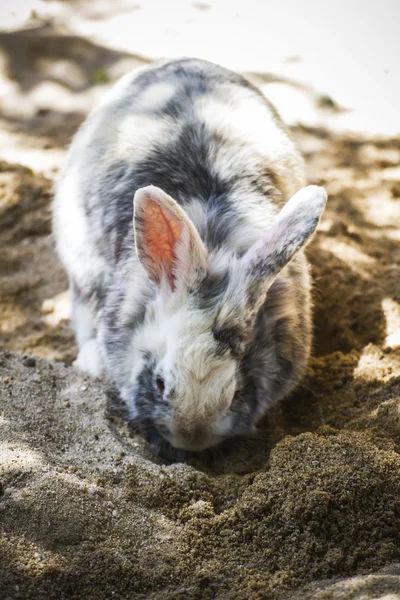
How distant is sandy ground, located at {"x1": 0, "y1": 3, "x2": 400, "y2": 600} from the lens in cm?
249

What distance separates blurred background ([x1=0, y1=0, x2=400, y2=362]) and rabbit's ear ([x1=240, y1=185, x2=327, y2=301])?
4.82ft

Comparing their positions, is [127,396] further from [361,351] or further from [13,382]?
[361,351]

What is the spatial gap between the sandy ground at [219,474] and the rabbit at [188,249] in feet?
0.85

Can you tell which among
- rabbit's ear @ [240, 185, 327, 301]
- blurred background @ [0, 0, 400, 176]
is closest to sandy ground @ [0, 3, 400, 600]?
rabbit's ear @ [240, 185, 327, 301]

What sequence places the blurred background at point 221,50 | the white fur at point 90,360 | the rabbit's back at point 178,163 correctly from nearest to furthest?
the rabbit's back at point 178,163, the white fur at point 90,360, the blurred background at point 221,50

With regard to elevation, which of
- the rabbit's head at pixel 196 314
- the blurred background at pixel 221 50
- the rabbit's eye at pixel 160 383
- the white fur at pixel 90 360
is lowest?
the white fur at pixel 90 360

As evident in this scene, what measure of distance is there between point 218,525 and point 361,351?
5.94 feet

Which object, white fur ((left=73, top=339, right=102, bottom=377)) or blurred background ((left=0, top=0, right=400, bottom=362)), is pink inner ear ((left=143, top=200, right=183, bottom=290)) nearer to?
white fur ((left=73, top=339, right=102, bottom=377))

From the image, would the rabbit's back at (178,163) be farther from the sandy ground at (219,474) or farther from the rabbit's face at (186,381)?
the sandy ground at (219,474)

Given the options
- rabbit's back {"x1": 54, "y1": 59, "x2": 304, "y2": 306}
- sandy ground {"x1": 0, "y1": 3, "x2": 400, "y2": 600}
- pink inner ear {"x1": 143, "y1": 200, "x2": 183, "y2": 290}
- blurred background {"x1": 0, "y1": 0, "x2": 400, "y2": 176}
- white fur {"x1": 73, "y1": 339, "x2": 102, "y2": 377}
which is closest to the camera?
sandy ground {"x1": 0, "y1": 3, "x2": 400, "y2": 600}

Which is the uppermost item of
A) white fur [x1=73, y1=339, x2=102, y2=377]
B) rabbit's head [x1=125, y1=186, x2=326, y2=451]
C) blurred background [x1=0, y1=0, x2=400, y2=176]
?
rabbit's head [x1=125, y1=186, x2=326, y2=451]

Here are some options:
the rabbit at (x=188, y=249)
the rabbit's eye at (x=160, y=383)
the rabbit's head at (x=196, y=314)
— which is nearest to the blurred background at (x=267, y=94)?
the rabbit at (x=188, y=249)

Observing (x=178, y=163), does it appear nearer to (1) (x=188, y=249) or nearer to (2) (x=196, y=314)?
(1) (x=188, y=249)

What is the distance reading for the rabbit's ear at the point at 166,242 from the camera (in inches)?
123
